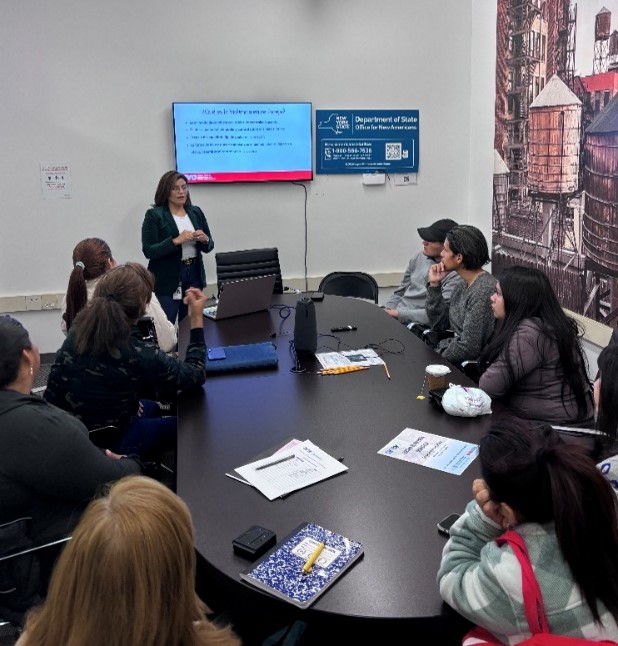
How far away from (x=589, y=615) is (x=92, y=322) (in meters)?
1.83

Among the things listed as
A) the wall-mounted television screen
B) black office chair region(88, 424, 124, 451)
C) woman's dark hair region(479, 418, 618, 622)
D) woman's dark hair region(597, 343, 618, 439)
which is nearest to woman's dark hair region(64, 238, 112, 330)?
black office chair region(88, 424, 124, 451)

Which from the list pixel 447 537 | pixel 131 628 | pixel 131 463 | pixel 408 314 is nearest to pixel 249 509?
pixel 447 537

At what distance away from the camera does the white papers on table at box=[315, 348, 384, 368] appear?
2.81m

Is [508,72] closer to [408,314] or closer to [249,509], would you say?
[408,314]

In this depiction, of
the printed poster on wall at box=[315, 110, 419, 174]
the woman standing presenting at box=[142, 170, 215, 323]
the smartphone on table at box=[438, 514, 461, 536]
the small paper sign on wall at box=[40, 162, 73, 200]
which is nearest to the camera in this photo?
the smartphone on table at box=[438, 514, 461, 536]

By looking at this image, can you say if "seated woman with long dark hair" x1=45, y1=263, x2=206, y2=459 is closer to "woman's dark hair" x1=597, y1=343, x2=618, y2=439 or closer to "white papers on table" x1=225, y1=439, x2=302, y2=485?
"white papers on table" x1=225, y1=439, x2=302, y2=485

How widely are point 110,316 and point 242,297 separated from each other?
143cm

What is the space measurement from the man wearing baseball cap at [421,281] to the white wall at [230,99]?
129cm

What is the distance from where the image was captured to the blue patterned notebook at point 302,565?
1335 mm

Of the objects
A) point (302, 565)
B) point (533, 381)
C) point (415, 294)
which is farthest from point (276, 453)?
point (415, 294)

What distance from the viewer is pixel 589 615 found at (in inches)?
45.9

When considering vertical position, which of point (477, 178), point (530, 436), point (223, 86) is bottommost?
point (530, 436)

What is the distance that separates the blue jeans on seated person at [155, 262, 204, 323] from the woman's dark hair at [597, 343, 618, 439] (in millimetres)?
3483

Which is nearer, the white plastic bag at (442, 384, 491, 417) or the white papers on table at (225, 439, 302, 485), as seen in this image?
the white papers on table at (225, 439, 302, 485)
